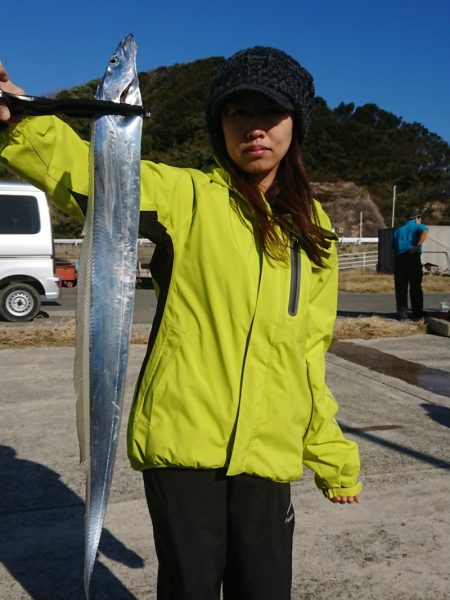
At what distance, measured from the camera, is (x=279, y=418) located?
1.60m

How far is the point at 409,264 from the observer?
32.4 ft

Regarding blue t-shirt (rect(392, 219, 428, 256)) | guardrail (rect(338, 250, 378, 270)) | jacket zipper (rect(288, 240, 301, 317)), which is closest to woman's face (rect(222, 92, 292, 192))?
jacket zipper (rect(288, 240, 301, 317))

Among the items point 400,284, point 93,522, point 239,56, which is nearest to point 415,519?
point 93,522

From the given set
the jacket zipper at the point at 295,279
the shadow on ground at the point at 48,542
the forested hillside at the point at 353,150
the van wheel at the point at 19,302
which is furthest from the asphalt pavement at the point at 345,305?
the forested hillside at the point at 353,150

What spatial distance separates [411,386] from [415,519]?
2.62m

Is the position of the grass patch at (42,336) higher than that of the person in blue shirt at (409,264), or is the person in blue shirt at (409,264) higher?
the person in blue shirt at (409,264)

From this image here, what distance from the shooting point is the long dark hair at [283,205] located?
1.60m

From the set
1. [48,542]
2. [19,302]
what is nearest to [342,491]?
[48,542]

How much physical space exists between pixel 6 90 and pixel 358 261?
2800cm

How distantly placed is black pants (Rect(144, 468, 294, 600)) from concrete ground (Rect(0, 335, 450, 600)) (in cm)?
94

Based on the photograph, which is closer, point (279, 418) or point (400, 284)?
point (279, 418)

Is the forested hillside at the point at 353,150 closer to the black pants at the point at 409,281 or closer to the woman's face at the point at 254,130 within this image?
the black pants at the point at 409,281

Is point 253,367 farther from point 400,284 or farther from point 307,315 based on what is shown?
point 400,284

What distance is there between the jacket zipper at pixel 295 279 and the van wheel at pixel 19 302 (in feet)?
28.5
